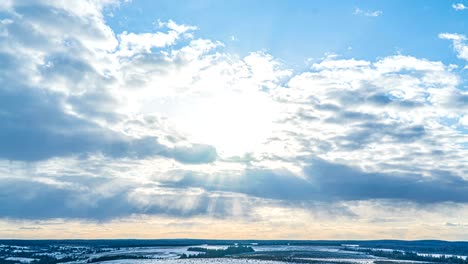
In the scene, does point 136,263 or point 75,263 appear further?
point 75,263

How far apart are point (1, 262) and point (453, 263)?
153 m

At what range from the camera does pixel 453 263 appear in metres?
177

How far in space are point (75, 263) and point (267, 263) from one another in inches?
2326

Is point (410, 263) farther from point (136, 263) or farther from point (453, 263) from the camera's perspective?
point (136, 263)

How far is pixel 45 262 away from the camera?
176375mm

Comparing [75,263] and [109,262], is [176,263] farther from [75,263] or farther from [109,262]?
[75,263]

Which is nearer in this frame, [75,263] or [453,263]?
[75,263]

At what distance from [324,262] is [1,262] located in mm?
108001

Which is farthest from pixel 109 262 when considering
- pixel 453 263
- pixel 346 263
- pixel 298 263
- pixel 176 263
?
pixel 453 263

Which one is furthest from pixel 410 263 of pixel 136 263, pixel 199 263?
pixel 136 263

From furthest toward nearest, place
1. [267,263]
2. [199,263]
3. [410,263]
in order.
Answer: [410,263] < [267,263] < [199,263]

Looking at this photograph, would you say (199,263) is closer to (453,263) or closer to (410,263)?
(410,263)

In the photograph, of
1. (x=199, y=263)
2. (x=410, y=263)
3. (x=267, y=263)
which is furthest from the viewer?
(x=410, y=263)

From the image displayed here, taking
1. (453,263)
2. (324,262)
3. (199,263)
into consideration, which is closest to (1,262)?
(199,263)
